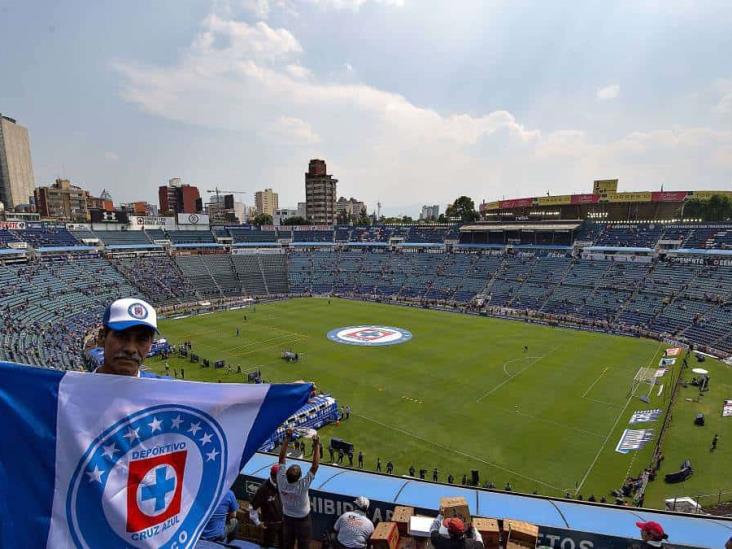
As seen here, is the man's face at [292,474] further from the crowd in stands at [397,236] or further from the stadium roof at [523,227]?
the stadium roof at [523,227]

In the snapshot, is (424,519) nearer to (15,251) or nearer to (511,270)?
(511,270)

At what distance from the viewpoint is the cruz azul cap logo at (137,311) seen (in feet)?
12.2

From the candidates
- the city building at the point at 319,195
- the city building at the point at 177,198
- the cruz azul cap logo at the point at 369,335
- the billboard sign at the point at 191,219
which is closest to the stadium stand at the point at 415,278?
the billboard sign at the point at 191,219

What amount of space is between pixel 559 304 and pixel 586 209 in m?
53.4

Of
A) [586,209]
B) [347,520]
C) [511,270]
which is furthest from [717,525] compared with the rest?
[586,209]

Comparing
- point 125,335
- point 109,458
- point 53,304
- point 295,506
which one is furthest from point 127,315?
point 53,304

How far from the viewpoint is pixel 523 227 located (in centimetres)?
8044

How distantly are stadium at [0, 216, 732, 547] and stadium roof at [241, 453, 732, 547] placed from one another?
6cm

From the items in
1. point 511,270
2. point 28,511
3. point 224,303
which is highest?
point 28,511

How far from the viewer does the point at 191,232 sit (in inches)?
3708

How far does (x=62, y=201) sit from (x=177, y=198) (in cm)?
5326

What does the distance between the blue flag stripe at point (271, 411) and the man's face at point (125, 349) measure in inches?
48.9

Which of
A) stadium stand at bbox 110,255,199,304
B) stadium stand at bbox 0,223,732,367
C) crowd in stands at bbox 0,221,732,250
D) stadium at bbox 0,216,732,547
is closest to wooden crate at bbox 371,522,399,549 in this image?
stadium at bbox 0,216,732,547

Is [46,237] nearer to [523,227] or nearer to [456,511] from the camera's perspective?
[456,511]
